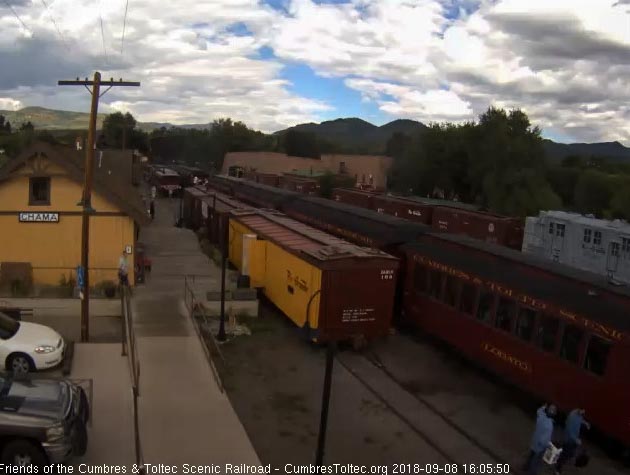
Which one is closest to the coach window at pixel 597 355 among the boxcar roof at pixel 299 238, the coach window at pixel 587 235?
the boxcar roof at pixel 299 238

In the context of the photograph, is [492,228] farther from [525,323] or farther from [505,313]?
[525,323]

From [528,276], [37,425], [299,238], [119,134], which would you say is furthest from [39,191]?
[119,134]

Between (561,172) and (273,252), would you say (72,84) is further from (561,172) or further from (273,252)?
(561,172)

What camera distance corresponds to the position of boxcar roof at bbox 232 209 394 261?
55.4ft

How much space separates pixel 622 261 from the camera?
2839 cm

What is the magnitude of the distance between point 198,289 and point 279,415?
31.2ft

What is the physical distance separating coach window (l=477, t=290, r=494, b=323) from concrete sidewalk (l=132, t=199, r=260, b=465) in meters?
6.81

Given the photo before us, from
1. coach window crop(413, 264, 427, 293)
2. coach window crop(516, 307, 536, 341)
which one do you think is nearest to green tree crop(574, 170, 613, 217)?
coach window crop(413, 264, 427, 293)

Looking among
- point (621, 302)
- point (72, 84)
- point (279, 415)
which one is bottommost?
point (279, 415)

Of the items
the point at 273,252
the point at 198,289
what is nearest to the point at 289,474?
the point at 273,252

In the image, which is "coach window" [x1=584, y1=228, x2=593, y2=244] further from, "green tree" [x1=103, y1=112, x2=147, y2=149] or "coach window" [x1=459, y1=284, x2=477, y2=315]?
"green tree" [x1=103, y1=112, x2=147, y2=149]

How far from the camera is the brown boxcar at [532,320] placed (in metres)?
11.4

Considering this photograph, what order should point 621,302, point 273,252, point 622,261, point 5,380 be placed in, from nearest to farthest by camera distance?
point 5,380 < point 621,302 < point 273,252 < point 622,261

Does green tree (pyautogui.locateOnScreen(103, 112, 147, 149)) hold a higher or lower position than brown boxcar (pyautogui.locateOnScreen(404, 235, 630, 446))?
higher
